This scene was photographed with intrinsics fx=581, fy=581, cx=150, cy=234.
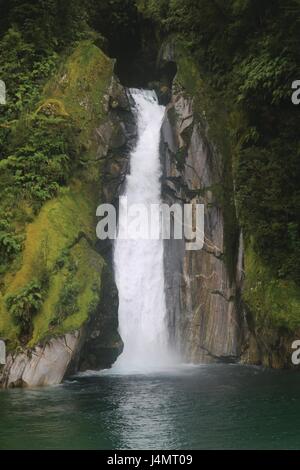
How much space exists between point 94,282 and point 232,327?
439cm

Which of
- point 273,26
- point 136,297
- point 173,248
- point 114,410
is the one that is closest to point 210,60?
point 273,26

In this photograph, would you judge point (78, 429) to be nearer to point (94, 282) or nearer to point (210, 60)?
point (94, 282)

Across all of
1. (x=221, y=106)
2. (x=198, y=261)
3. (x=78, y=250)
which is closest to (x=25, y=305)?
(x=78, y=250)

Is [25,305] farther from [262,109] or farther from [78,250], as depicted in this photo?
[262,109]

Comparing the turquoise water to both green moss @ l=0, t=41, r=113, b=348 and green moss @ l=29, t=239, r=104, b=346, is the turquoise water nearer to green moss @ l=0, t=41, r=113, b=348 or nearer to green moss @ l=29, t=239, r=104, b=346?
green moss @ l=29, t=239, r=104, b=346

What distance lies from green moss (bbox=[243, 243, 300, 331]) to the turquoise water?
153cm

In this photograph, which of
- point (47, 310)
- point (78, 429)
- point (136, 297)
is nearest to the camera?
point (78, 429)

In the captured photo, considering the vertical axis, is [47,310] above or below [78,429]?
above

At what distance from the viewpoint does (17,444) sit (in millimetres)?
8023

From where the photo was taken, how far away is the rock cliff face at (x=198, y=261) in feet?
53.9

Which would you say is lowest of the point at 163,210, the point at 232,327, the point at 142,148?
the point at 232,327

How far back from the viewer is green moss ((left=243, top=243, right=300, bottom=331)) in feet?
47.5

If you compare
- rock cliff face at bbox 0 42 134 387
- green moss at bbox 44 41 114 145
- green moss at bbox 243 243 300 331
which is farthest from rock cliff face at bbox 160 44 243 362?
green moss at bbox 44 41 114 145

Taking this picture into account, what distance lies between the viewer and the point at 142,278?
17297 mm
